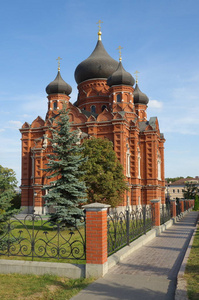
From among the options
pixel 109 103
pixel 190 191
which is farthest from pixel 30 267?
pixel 190 191

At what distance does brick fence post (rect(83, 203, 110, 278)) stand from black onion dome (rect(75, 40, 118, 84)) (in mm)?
31948

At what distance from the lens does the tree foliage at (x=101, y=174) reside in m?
20.1

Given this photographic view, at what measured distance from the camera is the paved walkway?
18.5 ft

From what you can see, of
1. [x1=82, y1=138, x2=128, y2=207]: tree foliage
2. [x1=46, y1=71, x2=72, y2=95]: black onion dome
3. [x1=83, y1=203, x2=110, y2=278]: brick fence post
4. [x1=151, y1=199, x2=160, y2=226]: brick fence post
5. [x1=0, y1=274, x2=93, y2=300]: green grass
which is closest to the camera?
[x1=0, y1=274, x2=93, y2=300]: green grass

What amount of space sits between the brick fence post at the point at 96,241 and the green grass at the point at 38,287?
0.93ft

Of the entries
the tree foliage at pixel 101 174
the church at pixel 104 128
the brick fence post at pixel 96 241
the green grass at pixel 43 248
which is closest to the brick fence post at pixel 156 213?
the green grass at pixel 43 248

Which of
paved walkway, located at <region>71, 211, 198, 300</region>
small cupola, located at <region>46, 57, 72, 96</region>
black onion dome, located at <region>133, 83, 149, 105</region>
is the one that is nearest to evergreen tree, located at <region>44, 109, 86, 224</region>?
paved walkway, located at <region>71, 211, 198, 300</region>

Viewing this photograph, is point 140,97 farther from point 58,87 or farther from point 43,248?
point 43,248

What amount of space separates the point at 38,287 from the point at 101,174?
46.8 feet

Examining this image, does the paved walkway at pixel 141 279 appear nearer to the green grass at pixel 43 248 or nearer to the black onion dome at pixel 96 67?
the green grass at pixel 43 248

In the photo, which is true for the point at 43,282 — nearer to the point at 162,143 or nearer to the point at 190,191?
the point at 162,143

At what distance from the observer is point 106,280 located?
654 centimetres

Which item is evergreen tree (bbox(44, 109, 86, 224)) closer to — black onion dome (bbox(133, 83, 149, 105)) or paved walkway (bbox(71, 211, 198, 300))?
paved walkway (bbox(71, 211, 198, 300))

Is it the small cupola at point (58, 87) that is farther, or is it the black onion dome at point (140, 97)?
the black onion dome at point (140, 97)
